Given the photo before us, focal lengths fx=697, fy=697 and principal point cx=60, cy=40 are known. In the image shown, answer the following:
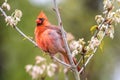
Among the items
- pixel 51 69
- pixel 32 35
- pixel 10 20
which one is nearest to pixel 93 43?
pixel 51 69

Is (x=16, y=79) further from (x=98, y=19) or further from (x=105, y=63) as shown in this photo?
(x=98, y=19)

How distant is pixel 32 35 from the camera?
15.0m

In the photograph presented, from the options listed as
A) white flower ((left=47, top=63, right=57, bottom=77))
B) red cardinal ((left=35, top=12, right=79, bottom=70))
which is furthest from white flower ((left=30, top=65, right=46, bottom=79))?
red cardinal ((left=35, top=12, right=79, bottom=70))

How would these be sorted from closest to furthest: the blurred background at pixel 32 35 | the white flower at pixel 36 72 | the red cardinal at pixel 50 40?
1. the white flower at pixel 36 72
2. the red cardinal at pixel 50 40
3. the blurred background at pixel 32 35

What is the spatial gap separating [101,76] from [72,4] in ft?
11.8

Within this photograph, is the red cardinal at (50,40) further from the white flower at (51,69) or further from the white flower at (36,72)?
the white flower at (36,72)

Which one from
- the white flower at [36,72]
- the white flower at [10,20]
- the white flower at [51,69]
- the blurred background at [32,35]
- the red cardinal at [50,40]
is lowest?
the white flower at [36,72]

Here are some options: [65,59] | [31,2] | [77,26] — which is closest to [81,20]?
[77,26]

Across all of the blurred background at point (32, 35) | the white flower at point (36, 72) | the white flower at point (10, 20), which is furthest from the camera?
the blurred background at point (32, 35)

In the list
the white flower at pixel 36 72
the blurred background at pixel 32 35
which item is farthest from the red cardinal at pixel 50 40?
the blurred background at pixel 32 35

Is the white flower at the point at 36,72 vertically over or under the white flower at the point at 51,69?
under

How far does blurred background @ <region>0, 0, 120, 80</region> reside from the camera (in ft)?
48.7

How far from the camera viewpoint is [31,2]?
17.1m

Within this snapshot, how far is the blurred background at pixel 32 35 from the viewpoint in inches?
584
